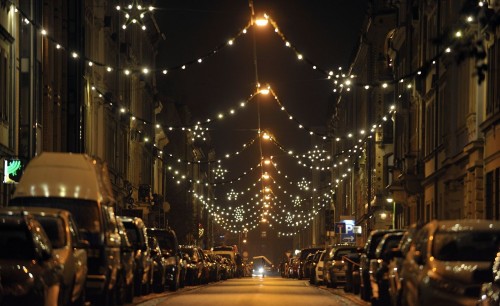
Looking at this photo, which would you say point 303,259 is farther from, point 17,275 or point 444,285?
point 17,275

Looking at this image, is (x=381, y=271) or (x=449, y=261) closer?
(x=449, y=261)

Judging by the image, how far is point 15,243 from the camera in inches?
683

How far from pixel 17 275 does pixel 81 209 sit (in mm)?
6587

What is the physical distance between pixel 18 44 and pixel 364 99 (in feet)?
148

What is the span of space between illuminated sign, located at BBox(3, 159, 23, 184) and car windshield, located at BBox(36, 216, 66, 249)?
14969 mm

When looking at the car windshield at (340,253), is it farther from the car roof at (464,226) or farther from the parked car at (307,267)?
the car roof at (464,226)

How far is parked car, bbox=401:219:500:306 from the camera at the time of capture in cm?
1689

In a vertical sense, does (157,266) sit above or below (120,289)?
above

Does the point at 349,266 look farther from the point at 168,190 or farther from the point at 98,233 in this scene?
the point at 168,190

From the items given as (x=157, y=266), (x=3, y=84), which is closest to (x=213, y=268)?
(x=3, y=84)

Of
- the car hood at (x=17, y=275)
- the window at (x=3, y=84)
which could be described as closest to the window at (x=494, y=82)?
the window at (x=3, y=84)

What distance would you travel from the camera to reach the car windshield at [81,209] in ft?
74.0

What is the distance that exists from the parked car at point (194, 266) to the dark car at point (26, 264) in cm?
2386

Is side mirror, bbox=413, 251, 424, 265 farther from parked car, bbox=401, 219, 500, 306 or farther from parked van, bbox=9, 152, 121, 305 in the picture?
parked van, bbox=9, 152, 121, 305
